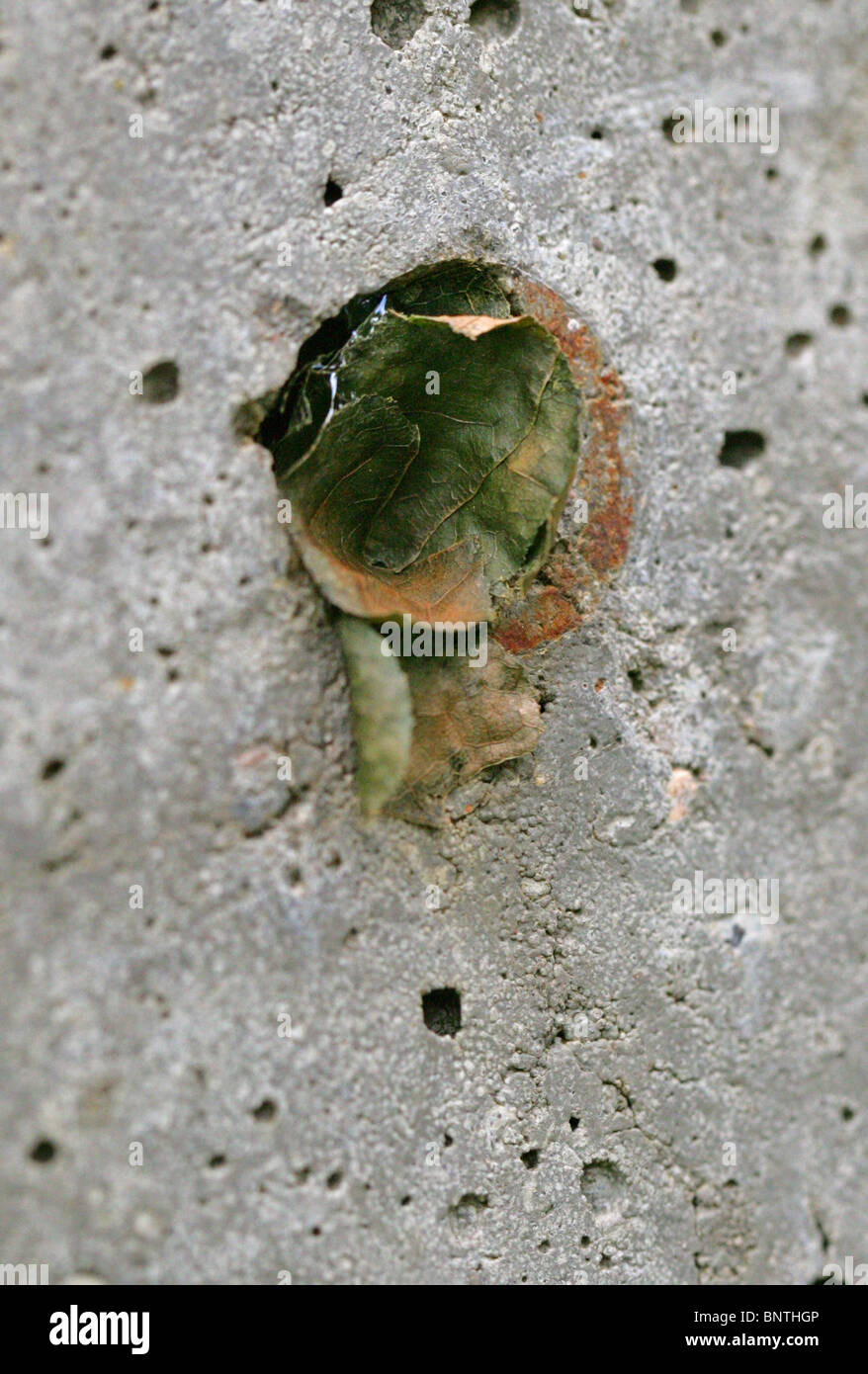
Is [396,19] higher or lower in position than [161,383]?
higher

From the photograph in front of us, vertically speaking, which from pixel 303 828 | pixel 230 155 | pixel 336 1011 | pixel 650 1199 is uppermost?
pixel 230 155

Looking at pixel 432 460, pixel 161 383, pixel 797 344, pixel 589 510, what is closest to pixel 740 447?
pixel 797 344

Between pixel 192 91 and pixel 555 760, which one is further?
pixel 555 760

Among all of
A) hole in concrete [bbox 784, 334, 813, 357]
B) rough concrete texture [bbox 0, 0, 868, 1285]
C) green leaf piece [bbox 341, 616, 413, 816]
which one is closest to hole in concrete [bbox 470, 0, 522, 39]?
rough concrete texture [bbox 0, 0, 868, 1285]

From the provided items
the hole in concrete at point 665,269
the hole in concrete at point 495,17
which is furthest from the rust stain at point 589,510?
the hole in concrete at point 495,17

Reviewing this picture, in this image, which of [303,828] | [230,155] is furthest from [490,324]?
[303,828]

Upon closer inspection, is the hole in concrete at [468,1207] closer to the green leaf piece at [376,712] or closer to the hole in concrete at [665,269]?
the green leaf piece at [376,712]

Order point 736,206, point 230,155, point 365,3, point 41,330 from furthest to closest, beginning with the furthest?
point 736,206 < point 365,3 < point 230,155 < point 41,330

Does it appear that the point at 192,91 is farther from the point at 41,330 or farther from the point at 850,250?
the point at 850,250

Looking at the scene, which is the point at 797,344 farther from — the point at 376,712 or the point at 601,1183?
the point at 601,1183
